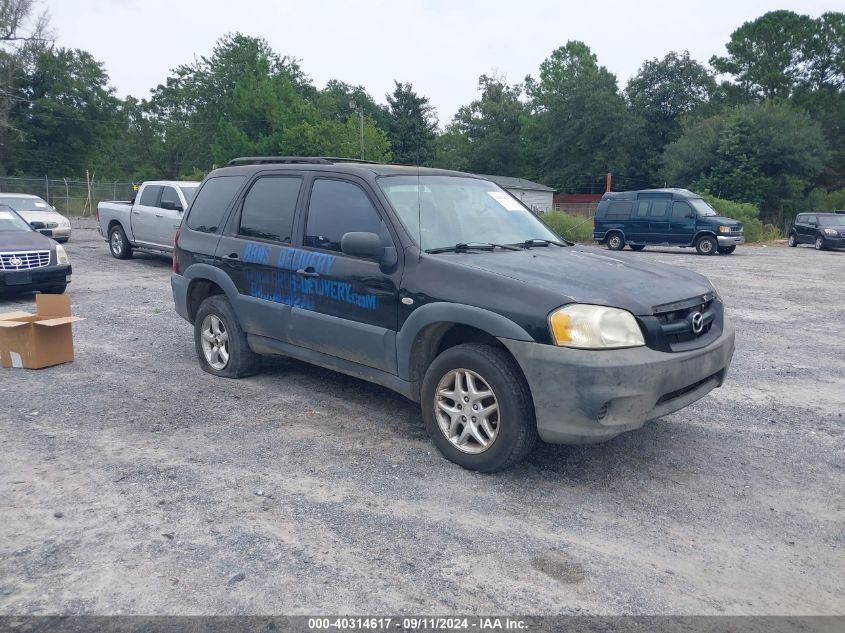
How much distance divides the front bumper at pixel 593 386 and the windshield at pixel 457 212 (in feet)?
3.86

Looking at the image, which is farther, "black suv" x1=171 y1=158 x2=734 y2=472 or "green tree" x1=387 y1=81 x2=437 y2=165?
"green tree" x1=387 y1=81 x2=437 y2=165

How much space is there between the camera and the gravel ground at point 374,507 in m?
3.09

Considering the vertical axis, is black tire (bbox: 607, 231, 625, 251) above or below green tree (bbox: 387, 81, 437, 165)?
below

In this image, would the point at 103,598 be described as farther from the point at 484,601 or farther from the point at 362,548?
the point at 484,601

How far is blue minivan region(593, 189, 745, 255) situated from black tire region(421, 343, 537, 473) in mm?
20921

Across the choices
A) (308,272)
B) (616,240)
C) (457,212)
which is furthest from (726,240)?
(308,272)

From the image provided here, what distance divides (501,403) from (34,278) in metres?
8.82

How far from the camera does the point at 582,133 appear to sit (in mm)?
65188

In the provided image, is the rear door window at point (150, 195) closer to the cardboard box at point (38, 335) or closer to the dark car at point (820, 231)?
the cardboard box at point (38, 335)

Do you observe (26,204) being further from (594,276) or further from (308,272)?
(594,276)

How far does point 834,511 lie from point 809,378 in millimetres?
3341

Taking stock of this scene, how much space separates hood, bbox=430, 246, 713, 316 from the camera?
409 centimetres

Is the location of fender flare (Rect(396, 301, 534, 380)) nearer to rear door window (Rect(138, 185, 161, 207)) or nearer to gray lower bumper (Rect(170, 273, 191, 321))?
gray lower bumper (Rect(170, 273, 191, 321))

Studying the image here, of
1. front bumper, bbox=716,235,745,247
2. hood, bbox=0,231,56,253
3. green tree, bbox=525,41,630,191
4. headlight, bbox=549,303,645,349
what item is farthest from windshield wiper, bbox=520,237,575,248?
green tree, bbox=525,41,630,191
